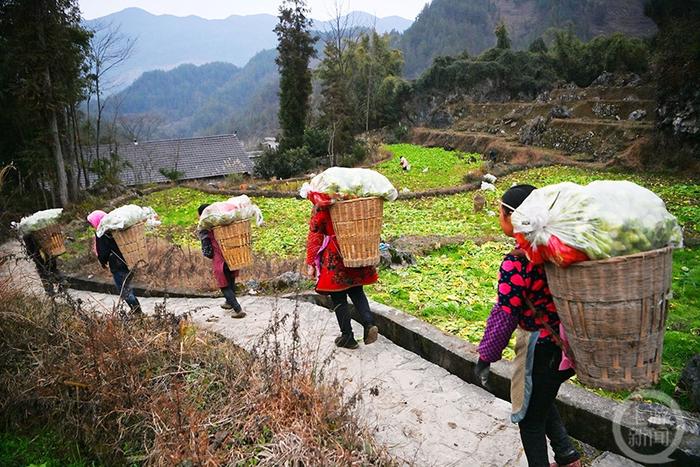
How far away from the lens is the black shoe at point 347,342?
16.2ft

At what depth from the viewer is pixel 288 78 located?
3306 cm

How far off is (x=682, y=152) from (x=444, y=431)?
1844 centimetres

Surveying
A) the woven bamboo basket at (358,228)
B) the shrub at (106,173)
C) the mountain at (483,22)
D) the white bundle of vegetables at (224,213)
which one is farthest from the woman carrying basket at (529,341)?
the mountain at (483,22)

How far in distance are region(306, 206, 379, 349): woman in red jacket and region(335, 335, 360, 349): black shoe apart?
0.21 feet

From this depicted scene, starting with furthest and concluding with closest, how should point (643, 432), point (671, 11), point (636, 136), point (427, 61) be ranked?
point (427, 61), point (671, 11), point (636, 136), point (643, 432)

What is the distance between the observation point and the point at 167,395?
323cm

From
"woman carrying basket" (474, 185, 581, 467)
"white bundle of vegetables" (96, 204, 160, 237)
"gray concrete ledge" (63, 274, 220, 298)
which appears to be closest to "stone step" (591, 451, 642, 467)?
"woman carrying basket" (474, 185, 581, 467)

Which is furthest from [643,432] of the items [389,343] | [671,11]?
[671,11]

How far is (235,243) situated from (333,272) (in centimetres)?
193

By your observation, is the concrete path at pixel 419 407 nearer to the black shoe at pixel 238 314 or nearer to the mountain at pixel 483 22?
the black shoe at pixel 238 314

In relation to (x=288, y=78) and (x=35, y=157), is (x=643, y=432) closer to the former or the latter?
(x=35, y=157)

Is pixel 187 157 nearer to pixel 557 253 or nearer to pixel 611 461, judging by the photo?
pixel 611 461

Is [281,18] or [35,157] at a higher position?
[281,18]

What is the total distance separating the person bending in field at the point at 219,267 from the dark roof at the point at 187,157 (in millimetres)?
36343
